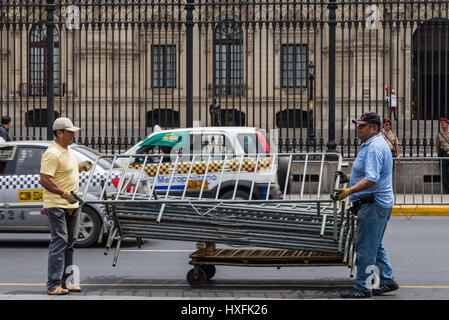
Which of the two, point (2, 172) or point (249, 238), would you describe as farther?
point (2, 172)

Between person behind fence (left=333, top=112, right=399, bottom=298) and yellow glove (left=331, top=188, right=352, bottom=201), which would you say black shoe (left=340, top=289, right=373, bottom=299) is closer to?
person behind fence (left=333, top=112, right=399, bottom=298)

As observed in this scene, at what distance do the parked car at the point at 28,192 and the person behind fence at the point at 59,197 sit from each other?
11.9 ft

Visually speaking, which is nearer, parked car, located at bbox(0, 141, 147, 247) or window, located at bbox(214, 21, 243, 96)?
parked car, located at bbox(0, 141, 147, 247)

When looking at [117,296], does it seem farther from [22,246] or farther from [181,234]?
[22,246]

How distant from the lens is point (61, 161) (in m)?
8.30

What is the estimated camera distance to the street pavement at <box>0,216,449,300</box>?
845cm

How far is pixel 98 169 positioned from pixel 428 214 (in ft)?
25.1

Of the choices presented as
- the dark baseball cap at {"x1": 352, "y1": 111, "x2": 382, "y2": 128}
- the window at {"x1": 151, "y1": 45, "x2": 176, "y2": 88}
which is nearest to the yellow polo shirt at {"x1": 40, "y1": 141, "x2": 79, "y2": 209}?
the dark baseball cap at {"x1": 352, "y1": 111, "x2": 382, "y2": 128}

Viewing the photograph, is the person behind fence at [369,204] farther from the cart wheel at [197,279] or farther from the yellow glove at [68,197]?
the yellow glove at [68,197]

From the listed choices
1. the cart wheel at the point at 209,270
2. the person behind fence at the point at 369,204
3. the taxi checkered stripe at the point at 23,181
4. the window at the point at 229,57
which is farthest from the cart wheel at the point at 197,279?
the window at the point at 229,57

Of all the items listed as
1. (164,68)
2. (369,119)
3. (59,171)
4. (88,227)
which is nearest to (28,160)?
(88,227)

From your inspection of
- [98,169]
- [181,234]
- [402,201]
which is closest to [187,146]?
[98,169]

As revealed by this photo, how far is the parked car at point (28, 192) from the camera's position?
39.7 feet

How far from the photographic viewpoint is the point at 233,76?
3044cm
